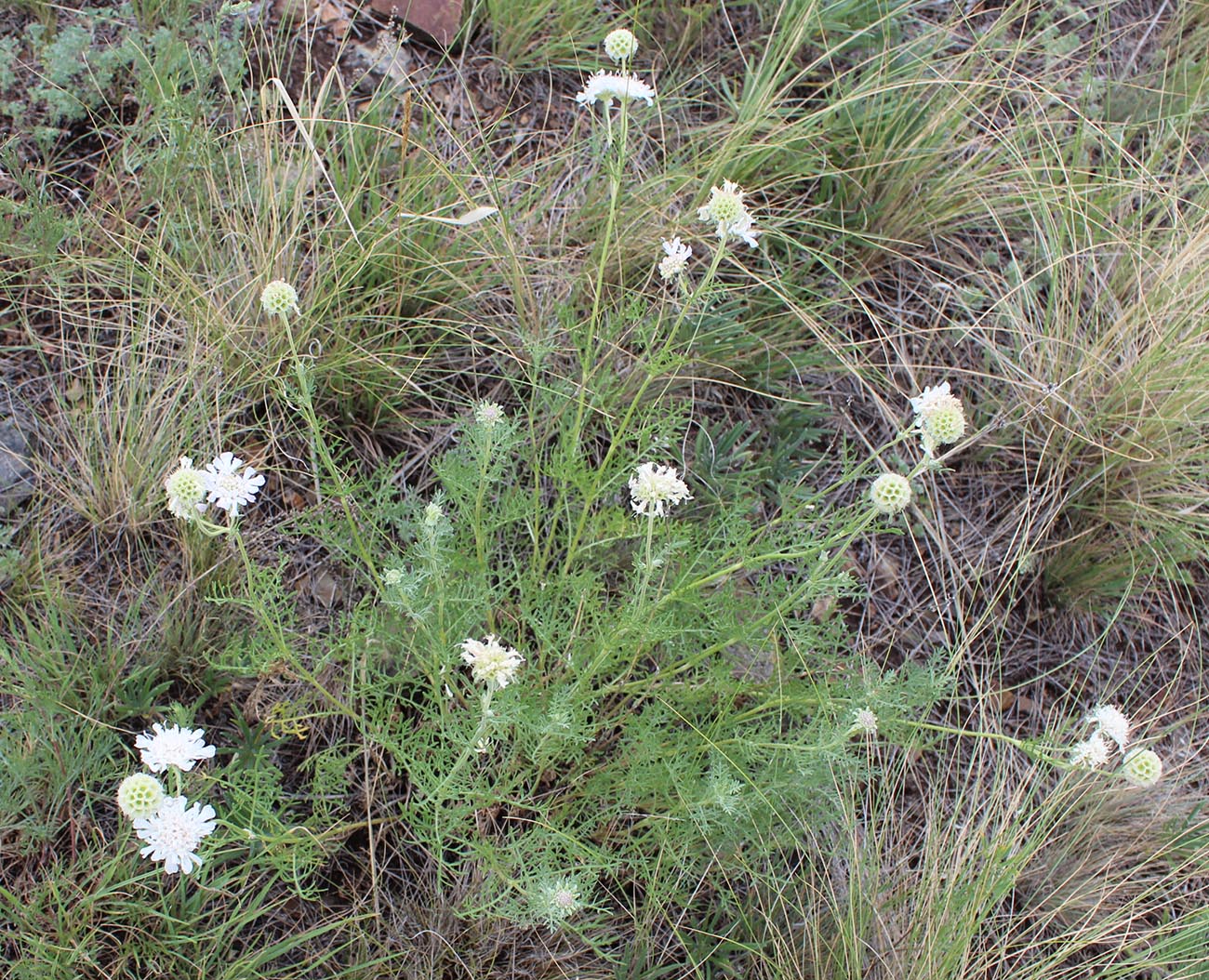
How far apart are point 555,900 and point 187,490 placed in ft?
3.42

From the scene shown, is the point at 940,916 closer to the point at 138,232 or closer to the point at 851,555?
the point at 851,555

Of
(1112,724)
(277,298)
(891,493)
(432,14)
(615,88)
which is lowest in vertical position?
(1112,724)

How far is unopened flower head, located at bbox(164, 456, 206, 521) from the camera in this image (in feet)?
5.88

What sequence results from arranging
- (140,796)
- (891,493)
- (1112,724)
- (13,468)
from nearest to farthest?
1. (140,796)
2. (891,493)
3. (1112,724)
4. (13,468)

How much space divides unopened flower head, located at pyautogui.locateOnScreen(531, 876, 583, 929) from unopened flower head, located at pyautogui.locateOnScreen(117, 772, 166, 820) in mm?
746

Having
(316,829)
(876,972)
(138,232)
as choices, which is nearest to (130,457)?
(138,232)

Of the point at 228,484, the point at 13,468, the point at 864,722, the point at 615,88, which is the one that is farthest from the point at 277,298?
the point at 864,722

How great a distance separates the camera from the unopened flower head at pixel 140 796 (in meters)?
1.70

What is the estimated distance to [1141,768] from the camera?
213cm

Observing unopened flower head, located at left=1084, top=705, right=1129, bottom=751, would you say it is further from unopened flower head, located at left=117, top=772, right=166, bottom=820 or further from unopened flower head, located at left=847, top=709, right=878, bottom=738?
unopened flower head, located at left=117, top=772, right=166, bottom=820

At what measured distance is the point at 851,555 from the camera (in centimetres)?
311

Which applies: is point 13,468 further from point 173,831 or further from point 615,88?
point 615,88

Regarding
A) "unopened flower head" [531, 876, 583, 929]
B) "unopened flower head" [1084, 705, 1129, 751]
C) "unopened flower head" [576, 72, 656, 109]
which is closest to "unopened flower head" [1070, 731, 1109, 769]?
"unopened flower head" [1084, 705, 1129, 751]

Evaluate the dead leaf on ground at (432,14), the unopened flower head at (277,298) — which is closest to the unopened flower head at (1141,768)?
the unopened flower head at (277,298)
